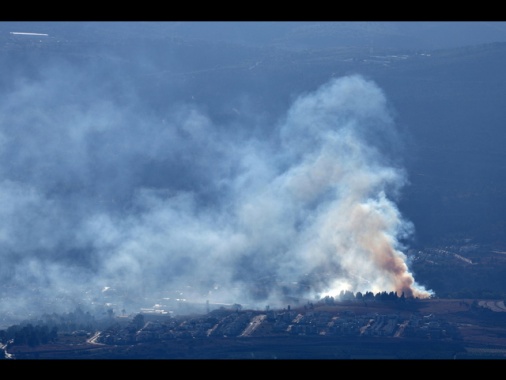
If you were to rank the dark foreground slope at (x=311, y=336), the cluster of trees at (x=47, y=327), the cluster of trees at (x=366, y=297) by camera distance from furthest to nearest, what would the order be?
the cluster of trees at (x=366, y=297) < the cluster of trees at (x=47, y=327) < the dark foreground slope at (x=311, y=336)

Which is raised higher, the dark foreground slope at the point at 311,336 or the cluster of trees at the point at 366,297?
the cluster of trees at the point at 366,297

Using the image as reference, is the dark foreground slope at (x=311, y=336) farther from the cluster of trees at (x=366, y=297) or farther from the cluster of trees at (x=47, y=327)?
the cluster of trees at (x=47, y=327)

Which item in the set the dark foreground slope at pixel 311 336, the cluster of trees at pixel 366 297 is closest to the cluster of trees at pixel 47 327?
the dark foreground slope at pixel 311 336

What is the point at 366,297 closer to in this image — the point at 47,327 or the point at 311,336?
the point at 311,336

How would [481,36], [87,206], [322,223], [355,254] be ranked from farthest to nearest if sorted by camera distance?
[481,36] → [87,206] → [322,223] → [355,254]

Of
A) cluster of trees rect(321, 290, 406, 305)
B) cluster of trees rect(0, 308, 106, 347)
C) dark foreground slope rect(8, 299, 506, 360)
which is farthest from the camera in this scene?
cluster of trees rect(321, 290, 406, 305)

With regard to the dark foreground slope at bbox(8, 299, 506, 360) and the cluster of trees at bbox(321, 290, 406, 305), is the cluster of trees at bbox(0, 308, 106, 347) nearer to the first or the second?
the dark foreground slope at bbox(8, 299, 506, 360)

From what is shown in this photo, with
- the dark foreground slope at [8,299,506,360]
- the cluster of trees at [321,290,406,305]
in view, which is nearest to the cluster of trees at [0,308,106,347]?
the dark foreground slope at [8,299,506,360]

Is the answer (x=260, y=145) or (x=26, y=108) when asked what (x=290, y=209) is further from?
(x=26, y=108)

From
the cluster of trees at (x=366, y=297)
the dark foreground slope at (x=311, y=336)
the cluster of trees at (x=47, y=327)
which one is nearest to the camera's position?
the dark foreground slope at (x=311, y=336)
